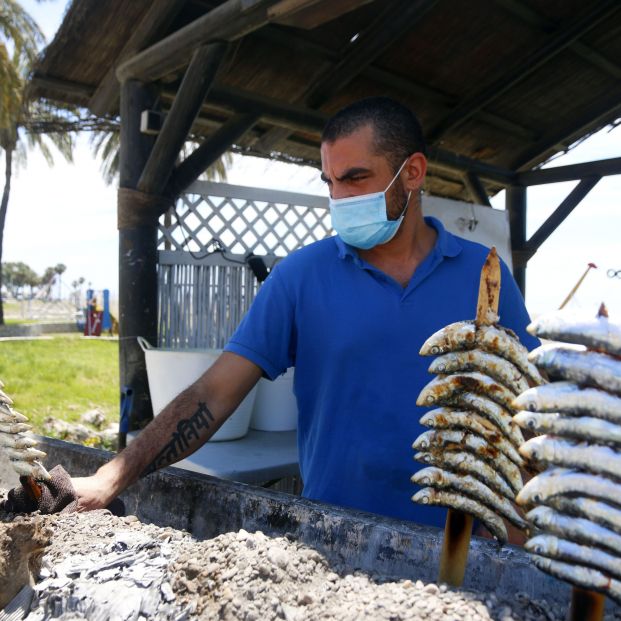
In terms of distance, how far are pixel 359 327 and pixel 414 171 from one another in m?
0.56

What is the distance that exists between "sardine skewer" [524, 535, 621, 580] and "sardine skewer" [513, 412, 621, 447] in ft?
0.42

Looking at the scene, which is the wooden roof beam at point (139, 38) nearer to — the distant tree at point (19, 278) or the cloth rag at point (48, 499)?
the cloth rag at point (48, 499)

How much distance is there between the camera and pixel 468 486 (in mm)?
909

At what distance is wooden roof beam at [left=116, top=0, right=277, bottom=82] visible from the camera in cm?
315

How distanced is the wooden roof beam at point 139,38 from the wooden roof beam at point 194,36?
10 cm

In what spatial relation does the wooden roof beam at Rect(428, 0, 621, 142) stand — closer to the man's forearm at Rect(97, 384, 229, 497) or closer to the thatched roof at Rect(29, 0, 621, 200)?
the thatched roof at Rect(29, 0, 621, 200)

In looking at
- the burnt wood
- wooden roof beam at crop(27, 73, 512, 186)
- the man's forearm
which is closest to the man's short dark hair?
the man's forearm

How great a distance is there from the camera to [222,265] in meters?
4.41

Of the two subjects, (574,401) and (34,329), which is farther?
(34,329)

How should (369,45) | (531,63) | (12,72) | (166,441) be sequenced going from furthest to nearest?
(12,72) < (531,63) < (369,45) < (166,441)

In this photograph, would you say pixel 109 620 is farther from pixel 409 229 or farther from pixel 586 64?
pixel 586 64

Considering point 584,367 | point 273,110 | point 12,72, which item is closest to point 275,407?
point 273,110

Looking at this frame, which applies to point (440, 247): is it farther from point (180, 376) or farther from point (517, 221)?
point (517, 221)

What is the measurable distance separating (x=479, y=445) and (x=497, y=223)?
475cm
